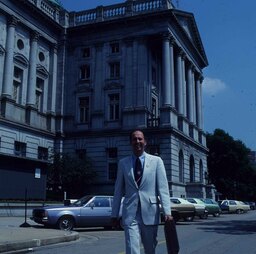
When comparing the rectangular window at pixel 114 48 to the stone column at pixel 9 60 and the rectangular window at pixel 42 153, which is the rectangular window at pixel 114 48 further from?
the rectangular window at pixel 42 153

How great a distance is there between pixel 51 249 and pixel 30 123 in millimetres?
27892

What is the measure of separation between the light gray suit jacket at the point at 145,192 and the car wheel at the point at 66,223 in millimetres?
12980

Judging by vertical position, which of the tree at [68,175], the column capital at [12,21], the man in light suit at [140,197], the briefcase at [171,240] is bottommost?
the briefcase at [171,240]

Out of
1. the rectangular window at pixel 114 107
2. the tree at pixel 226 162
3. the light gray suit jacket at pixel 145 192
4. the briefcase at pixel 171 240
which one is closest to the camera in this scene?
the briefcase at pixel 171 240

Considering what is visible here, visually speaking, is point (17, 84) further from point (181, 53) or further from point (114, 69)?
point (181, 53)

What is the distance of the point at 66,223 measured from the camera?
18.5 metres

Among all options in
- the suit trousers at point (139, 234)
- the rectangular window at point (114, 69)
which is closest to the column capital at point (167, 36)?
the rectangular window at point (114, 69)

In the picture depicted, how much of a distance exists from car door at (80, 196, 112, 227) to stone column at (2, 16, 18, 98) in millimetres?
19077

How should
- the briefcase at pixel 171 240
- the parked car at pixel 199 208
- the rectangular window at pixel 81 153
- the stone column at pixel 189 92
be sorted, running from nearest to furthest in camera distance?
1. the briefcase at pixel 171 240
2. the parked car at pixel 199 208
3. the rectangular window at pixel 81 153
4. the stone column at pixel 189 92

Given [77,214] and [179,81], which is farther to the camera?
[179,81]

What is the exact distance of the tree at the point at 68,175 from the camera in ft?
127

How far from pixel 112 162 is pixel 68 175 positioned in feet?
18.0

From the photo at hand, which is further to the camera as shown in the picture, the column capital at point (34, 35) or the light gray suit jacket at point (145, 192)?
the column capital at point (34, 35)

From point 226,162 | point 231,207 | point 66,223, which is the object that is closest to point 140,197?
point 66,223
